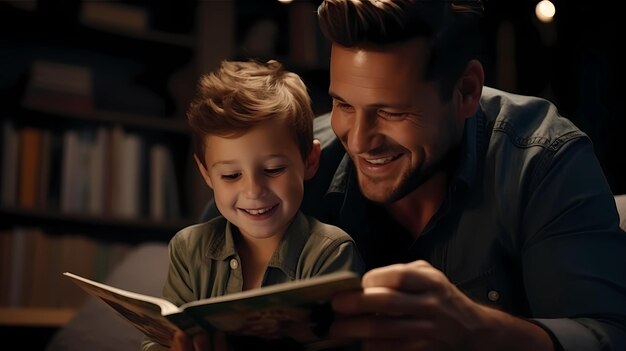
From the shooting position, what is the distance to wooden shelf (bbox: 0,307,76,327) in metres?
2.39

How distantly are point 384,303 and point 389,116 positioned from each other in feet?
1.02

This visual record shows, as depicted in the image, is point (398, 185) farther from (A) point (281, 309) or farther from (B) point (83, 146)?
(B) point (83, 146)

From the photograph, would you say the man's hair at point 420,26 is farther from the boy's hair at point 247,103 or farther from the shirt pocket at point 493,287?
the shirt pocket at point 493,287

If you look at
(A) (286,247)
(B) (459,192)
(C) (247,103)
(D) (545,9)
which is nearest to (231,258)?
(A) (286,247)

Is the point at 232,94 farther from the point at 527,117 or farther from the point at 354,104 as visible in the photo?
the point at 527,117

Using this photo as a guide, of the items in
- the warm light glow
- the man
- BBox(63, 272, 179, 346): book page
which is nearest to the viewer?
BBox(63, 272, 179, 346): book page

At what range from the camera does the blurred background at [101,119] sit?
2479mm

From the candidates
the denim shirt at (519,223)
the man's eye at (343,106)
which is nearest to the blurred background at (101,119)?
the denim shirt at (519,223)

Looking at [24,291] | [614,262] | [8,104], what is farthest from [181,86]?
[614,262]

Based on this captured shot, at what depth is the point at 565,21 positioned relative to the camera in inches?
68.1

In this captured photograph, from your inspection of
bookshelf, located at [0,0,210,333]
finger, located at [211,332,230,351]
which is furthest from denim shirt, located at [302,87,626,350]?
bookshelf, located at [0,0,210,333]

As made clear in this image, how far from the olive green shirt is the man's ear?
239 millimetres

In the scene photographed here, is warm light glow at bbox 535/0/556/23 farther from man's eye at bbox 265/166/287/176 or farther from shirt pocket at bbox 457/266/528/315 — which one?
man's eye at bbox 265/166/287/176

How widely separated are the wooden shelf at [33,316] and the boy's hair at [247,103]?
4.92 ft
